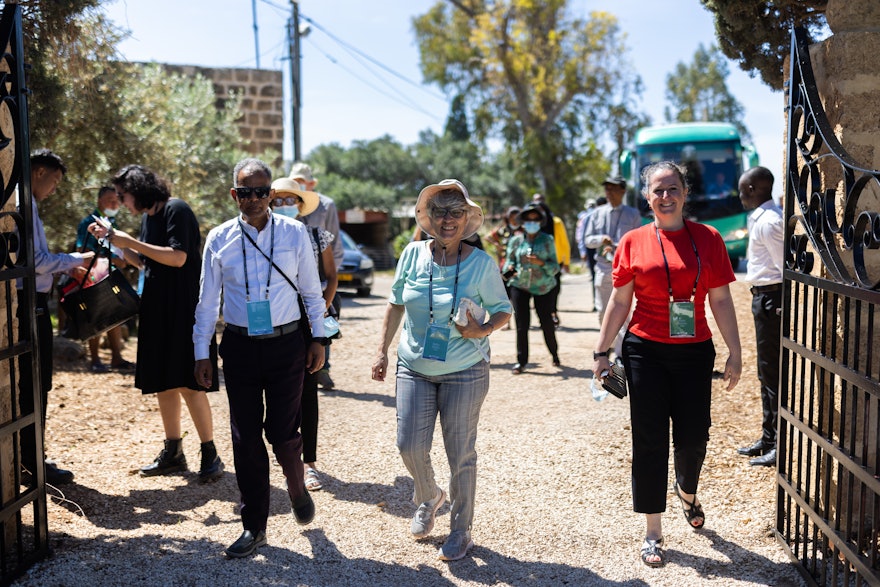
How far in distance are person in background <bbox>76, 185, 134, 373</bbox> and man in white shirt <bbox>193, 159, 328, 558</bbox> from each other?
1.58 metres

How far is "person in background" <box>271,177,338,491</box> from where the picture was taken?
5465mm

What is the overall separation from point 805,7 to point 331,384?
17.6 ft

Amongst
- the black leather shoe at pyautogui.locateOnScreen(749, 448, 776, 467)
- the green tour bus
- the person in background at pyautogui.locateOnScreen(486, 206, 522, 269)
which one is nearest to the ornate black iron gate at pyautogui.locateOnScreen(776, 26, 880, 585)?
the black leather shoe at pyautogui.locateOnScreen(749, 448, 776, 467)

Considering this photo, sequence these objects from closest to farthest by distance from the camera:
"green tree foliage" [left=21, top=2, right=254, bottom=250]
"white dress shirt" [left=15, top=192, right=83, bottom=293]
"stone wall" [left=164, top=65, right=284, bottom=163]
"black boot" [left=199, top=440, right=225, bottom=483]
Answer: "white dress shirt" [left=15, top=192, right=83, bottom=293] < "black boot" [left=199, top=440, right=225, bottom=483] < "green tree foliage" [left=21, top=2, right=254, bottom=250] < "stone wall" [left=164, top=65, right=284, bottom=163]

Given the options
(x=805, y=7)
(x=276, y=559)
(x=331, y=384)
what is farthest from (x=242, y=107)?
(x=276, y=559)

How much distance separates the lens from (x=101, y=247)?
5617 millimetres

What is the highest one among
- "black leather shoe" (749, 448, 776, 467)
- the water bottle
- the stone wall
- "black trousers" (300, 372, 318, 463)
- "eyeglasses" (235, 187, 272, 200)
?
the stone wall

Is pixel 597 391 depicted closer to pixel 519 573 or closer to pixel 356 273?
pixel 519 573

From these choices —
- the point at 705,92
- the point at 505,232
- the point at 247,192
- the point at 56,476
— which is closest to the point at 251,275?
the point at 247,192

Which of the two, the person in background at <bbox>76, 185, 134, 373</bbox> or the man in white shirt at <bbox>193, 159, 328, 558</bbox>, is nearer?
the man in white shirt at <bbox>193, 159, 328, 558</bbox>

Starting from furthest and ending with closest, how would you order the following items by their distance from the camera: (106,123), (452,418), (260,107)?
(260,107) → (106,123) → (452,418)

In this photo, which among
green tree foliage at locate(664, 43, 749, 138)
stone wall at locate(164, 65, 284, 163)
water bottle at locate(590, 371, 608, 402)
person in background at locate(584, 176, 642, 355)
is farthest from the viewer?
green tree foliage at locate(664, 43, 749, 138)

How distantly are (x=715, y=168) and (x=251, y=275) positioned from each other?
16.4m

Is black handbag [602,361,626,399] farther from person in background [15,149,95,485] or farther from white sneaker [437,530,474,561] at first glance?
person in background [15,149,95,485]
